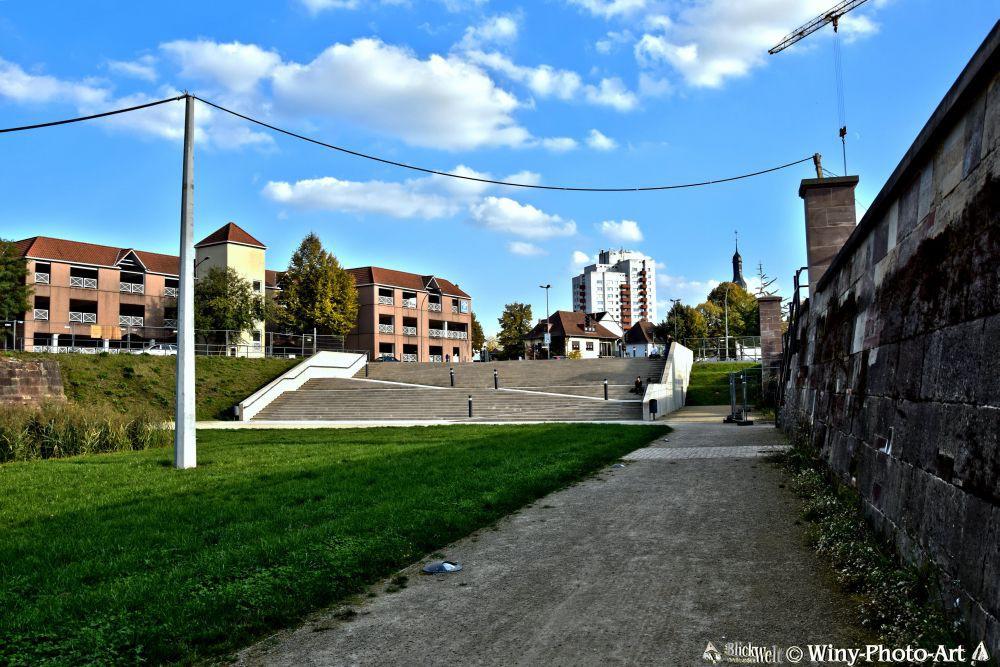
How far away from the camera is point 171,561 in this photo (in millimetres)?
5512

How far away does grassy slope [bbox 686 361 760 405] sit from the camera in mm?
32281

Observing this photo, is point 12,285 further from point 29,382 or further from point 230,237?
point 29,382

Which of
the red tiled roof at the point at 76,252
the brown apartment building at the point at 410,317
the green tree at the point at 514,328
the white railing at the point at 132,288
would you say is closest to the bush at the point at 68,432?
the red tiled roof at the point at 76,252

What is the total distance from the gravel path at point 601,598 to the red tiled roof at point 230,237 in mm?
54435

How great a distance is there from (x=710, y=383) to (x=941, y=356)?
32.6 meters

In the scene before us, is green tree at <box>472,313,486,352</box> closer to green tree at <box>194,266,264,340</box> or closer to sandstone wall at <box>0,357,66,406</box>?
green tree at <box>194,266,264,340</box>

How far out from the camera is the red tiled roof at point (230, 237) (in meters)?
55.4

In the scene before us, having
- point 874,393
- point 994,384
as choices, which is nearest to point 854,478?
point 874,393

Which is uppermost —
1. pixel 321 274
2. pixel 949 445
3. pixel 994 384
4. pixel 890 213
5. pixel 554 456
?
pixel 321 274

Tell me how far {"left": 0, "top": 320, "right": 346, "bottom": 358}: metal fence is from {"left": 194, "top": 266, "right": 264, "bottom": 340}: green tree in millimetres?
764

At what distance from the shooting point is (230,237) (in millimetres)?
55250

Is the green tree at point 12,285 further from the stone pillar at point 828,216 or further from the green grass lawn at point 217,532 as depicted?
the stone pillar at point 828,216

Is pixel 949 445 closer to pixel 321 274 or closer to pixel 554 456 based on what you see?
pixel 554 456

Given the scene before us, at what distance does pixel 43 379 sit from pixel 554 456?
71.6 feet
